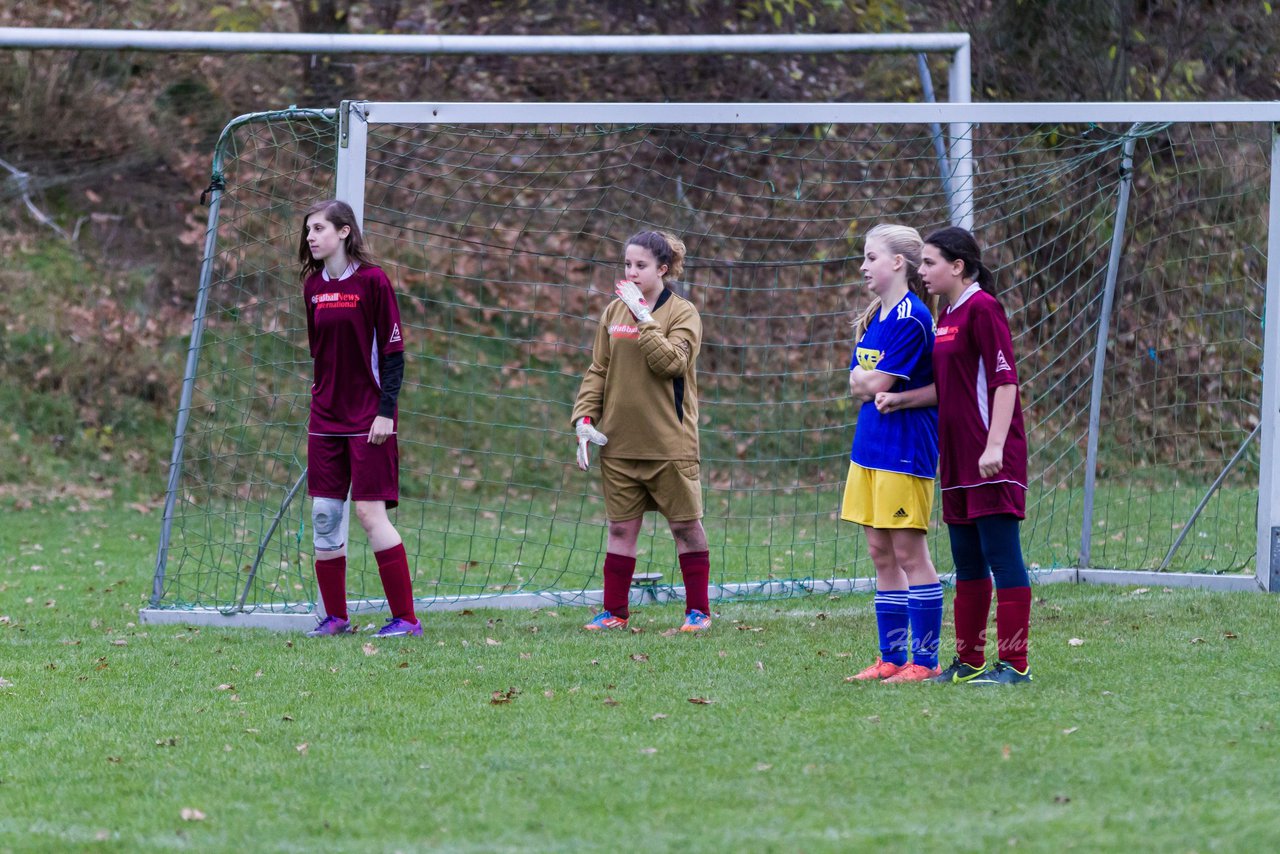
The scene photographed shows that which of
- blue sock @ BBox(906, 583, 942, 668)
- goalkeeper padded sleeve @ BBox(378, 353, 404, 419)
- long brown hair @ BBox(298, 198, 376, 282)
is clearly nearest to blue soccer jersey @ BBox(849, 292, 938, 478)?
blue sock @ BBox(906, 583, 942, 668)

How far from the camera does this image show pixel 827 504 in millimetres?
11555

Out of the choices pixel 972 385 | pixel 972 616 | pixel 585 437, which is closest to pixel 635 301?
pixel 585 437

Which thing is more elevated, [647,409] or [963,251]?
[963,251]

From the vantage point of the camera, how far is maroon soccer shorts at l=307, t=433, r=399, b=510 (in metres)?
6.29

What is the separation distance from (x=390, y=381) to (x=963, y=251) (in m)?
2.56

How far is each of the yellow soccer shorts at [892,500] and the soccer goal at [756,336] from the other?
223 cm

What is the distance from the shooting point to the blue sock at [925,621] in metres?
5.26

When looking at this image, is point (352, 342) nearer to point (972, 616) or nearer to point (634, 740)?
point (634, 740)

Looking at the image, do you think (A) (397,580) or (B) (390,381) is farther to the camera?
(A) (397,580)

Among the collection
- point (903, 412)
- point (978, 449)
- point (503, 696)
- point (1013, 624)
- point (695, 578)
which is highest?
point (903, 412)

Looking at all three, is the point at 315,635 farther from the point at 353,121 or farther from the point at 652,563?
Result: the point at 652,563

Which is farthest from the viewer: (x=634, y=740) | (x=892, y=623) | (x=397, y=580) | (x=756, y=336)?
(x=756, y=336)

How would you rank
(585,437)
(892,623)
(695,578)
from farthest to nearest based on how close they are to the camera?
(695,578) → (585,437) → (892,623)

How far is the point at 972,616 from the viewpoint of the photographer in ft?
17.0
